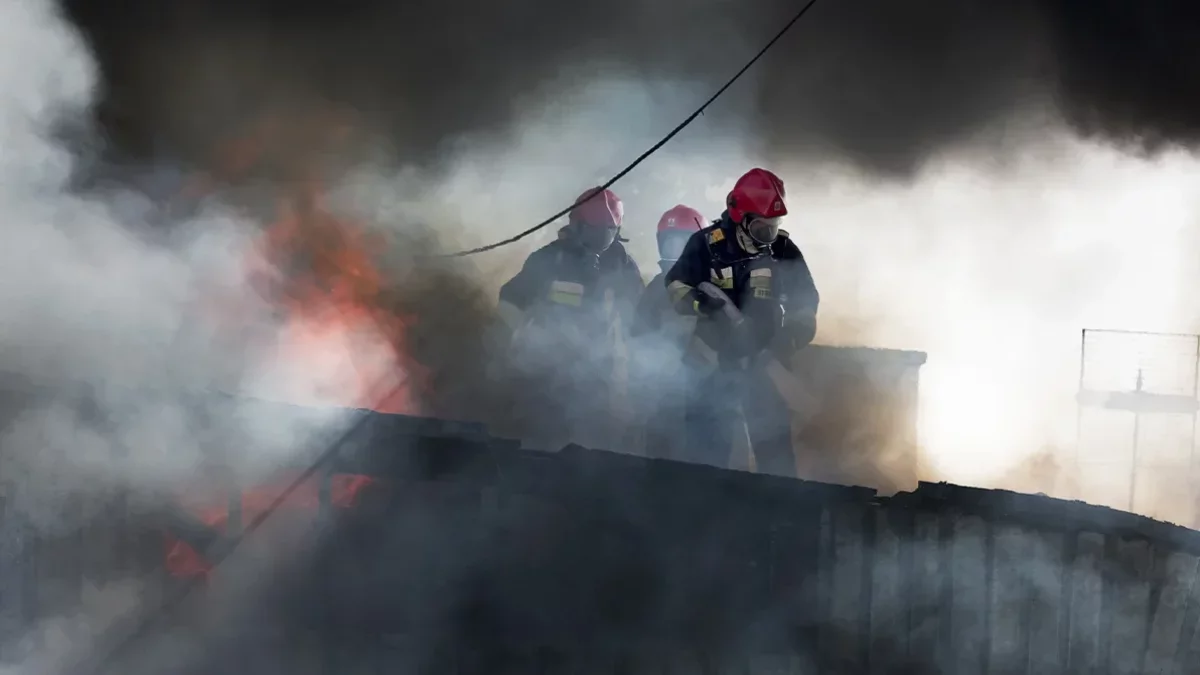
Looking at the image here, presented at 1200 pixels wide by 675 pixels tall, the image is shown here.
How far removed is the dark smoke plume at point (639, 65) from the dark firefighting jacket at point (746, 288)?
317 cm

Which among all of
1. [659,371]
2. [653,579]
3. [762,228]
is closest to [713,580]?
[653,579]

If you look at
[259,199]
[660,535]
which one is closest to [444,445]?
[660,535]

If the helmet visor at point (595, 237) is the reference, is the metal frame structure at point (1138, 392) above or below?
below

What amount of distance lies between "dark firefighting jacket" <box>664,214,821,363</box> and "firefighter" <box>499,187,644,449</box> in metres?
0.63

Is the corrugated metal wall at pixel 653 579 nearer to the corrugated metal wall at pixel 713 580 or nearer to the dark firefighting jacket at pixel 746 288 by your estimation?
the corrugated metal wall at pixel 713 580

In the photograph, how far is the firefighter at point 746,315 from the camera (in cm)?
530

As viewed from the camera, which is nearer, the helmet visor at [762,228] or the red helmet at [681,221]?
the helmet visor at [762,228]

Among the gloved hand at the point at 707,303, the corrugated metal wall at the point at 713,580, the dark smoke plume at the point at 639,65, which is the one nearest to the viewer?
the corrugated metal wall at the point at 713,580

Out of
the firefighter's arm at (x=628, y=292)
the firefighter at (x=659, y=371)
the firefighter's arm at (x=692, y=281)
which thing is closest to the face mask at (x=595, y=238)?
the firefighter's arm at (x=628, y=292)

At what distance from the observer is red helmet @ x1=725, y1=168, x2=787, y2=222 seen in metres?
5.28

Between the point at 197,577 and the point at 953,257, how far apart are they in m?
6.36

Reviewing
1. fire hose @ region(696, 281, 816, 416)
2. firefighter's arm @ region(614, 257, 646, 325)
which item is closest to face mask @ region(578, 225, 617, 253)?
firefighter's arm @ region(614, 257, 646, 325)

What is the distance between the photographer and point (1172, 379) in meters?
7.41

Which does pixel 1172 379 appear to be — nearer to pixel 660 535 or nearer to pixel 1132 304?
pixel 1132 304
